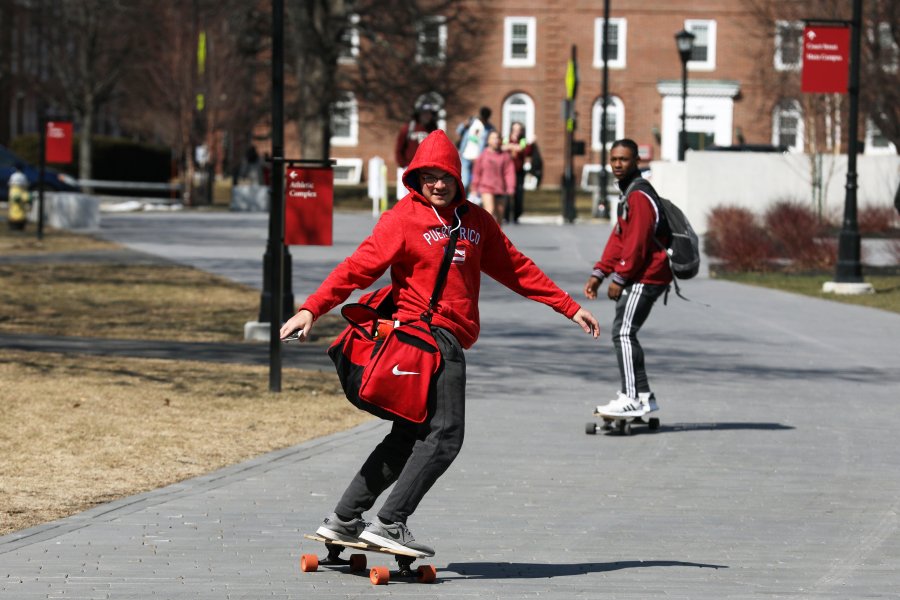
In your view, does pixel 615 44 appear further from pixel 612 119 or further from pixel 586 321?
pixel 586 321

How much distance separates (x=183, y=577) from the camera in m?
6.86

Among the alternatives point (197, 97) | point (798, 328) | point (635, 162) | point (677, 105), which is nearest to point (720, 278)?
point (798, 328)

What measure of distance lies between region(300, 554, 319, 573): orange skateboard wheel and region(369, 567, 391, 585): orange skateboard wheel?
256mm

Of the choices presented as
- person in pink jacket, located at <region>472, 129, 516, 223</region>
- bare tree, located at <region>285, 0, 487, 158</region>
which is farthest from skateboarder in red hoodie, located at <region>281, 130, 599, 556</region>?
bare tree, located at <region>285, 0, 487, 158</region>

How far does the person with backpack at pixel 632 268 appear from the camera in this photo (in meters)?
10.8

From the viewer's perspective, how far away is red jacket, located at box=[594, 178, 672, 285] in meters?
10.8

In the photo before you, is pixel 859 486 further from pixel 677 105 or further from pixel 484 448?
pixel 677 105

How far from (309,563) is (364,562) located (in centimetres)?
22

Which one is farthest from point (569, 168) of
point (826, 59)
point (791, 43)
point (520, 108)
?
point (520, 108)

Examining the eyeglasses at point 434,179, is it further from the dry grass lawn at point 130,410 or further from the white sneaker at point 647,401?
the white sneaker at point 647,401

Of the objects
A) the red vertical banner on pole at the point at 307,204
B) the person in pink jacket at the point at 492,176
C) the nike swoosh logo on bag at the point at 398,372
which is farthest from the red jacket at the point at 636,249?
the person in pink jacket at the point at 492,176

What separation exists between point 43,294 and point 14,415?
8.59 meters

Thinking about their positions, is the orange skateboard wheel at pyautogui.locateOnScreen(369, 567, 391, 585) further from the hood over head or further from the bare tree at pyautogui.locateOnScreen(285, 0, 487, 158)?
the bare tree at pyautogui.locateOnScreen(285, 0, 487, 158)

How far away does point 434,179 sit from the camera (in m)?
6.93
